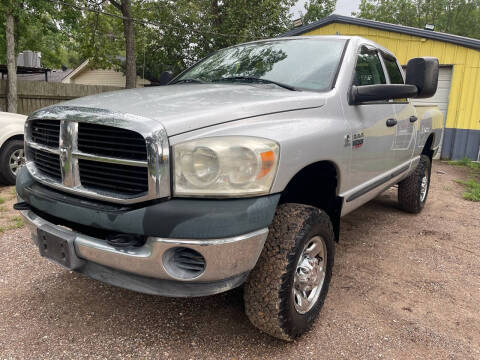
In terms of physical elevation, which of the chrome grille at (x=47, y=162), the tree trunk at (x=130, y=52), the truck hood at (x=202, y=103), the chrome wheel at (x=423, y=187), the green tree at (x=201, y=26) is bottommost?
the chrome wheel at (x=423, y=187)

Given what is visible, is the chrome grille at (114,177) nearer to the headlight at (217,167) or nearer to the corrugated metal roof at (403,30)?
the headlight at (217,167)

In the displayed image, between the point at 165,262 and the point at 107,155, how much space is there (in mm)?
599

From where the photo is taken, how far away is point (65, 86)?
1429 cm

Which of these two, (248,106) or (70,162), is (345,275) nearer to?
(248,106)

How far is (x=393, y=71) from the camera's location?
4.11 meters

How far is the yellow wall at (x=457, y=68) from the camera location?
1017 centimetres

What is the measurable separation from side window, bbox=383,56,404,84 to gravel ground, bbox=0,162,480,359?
5.75 feet

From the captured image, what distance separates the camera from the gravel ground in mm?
2270

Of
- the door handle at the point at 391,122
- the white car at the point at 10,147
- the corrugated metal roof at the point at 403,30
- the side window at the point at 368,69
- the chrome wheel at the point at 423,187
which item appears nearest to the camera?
the side window at the point at 368,69

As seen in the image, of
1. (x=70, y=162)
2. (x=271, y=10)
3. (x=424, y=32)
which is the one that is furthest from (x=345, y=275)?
(x=271, y=10)

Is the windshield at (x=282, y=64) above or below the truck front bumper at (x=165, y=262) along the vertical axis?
above

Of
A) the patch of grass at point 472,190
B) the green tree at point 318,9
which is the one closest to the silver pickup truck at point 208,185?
the patch of grass at point 472,190

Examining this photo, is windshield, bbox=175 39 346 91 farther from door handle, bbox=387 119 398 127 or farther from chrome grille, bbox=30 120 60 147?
chrome grille, bbox=30 120 60 147

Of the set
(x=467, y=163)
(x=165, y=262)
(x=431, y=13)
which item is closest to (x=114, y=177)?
(x=165, y=262)
